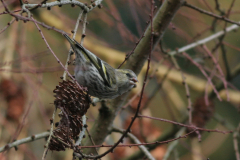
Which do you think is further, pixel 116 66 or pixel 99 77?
pixel 116 66

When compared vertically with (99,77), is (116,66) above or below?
above

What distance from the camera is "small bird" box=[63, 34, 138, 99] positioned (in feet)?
10.2

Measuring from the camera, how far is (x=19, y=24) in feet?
16.3

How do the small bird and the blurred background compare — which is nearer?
the small bird

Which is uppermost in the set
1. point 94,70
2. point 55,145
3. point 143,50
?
point 143,50

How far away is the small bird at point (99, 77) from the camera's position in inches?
122

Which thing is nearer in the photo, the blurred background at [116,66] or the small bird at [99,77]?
the small bird at [99,77]

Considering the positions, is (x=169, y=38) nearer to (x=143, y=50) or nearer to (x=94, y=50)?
(x=94, y=50)

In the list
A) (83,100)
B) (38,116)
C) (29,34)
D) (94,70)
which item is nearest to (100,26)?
(29,34)

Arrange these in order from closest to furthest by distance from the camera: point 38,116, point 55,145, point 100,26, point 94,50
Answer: point 55,145 < point 94,50 < point 38,116 < point 100,26

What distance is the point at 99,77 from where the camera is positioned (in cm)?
326

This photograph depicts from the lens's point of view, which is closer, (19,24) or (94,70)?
(94,70)

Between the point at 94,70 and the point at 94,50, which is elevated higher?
the point at 94,50

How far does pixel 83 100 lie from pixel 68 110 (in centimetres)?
13
